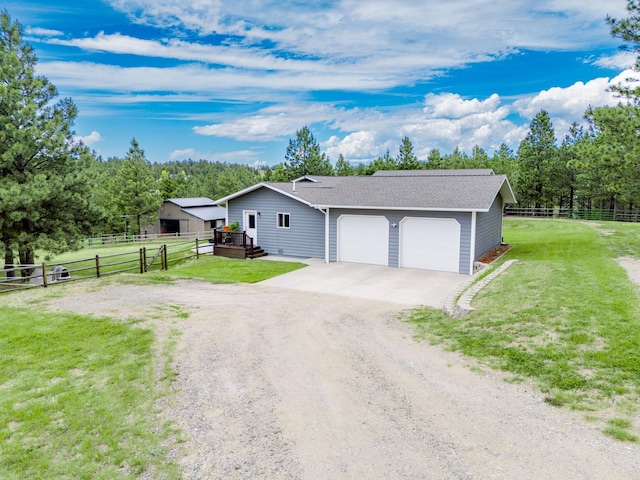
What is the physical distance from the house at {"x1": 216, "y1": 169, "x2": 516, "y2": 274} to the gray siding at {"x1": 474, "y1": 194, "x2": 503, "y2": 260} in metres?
0.04

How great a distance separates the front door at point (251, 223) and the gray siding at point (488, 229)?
31.5 ft

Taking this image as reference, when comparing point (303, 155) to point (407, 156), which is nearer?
point (303, 155)

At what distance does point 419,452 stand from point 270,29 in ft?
72.9

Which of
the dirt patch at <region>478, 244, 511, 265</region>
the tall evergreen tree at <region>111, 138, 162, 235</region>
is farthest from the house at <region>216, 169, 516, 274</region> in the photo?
the tall evergreen tree at <region>111, 138, 162, 235</region>

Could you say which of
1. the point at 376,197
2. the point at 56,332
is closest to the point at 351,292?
the point at 376,197

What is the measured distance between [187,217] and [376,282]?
3237cm

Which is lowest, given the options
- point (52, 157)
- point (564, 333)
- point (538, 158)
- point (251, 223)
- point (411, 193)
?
point (564, 333)

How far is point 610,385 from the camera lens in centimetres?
520

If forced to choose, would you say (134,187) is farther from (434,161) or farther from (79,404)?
(79,404)

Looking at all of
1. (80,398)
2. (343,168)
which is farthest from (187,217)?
(80,398)

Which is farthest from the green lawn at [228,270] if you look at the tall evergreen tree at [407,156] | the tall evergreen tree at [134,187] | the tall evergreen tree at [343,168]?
the tall evergreen tree at [343,168]

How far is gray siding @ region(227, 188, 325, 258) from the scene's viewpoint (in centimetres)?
1788

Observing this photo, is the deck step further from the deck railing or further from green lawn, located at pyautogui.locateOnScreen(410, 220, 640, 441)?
green lawn, located at pyautogui.locateOnScreen(410, 220, 640, 441)

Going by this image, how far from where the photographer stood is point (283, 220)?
61.5ft
